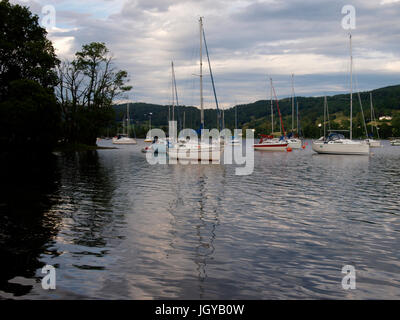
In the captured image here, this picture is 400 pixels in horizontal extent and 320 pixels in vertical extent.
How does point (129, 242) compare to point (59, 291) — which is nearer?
point (59, 291)

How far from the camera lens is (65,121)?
80.4m

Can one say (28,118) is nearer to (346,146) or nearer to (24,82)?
(24,82)

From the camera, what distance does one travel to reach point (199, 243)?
1234cm

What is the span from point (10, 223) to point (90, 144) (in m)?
75.2

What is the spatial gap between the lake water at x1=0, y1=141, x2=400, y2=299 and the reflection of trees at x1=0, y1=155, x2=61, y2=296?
0.04 m

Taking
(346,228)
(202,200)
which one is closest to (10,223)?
(202,200)

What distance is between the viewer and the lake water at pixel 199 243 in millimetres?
8781

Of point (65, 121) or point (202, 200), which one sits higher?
point (65, 121)

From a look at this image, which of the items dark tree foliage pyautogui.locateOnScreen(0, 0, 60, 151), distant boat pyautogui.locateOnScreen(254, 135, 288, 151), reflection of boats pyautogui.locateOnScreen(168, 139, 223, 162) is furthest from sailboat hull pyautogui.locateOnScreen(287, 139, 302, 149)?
dark tree foliage pyautogui.locateOnScreen(0, 0, 60, 151)

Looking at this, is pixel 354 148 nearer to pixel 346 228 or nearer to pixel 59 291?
pixel 346 228

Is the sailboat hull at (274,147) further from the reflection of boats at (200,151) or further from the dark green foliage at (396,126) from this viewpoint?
the dark green foliage at (396,126)

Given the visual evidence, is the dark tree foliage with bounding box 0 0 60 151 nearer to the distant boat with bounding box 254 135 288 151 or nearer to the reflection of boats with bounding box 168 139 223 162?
the reflection of boats with bounding box 168 139 223 162

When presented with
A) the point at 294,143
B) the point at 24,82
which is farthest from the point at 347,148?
the point at 24,82
